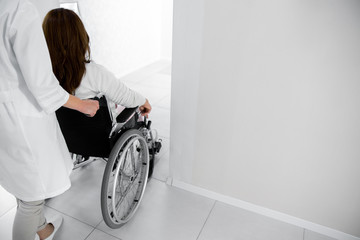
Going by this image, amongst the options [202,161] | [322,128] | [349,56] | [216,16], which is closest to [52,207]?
[202,161]

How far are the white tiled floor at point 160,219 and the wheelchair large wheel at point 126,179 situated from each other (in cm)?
9

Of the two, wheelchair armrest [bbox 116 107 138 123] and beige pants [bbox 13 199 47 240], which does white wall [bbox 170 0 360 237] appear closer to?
wheelchair armrest [bbox 116 107 138 123]

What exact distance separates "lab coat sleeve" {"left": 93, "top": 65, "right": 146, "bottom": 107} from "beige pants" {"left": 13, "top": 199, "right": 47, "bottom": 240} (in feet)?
1.93

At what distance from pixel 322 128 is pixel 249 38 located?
0.56m

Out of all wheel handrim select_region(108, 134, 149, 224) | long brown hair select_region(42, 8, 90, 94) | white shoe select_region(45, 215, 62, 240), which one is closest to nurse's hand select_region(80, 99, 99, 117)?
long brown hair select_region(42, 8, 90, 94)

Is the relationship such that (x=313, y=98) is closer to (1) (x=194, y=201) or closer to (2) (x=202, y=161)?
(2) (x=202, y=161)

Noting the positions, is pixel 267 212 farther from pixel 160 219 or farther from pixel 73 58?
pixel 73 58

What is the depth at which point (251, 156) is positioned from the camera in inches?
58.9

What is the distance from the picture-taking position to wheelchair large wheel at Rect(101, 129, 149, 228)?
4.22 ft

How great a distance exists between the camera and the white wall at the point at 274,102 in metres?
1.09

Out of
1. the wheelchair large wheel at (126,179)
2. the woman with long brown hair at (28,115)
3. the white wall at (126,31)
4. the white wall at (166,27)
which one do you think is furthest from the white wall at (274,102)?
the white wall at (166,27)

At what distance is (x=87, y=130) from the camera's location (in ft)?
4.14

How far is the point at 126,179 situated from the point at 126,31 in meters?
2.91

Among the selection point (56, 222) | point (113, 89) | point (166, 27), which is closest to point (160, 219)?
point (56, 222)
